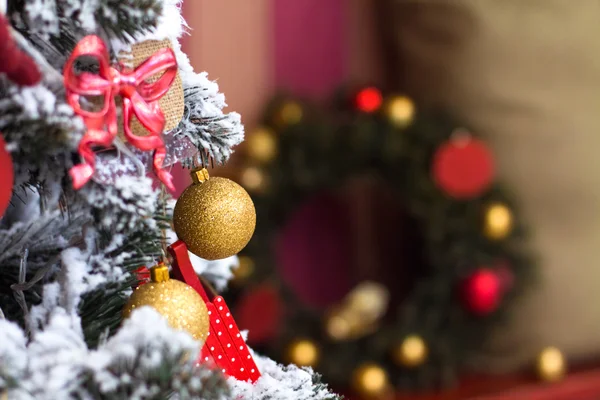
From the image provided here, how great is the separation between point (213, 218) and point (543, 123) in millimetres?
1114

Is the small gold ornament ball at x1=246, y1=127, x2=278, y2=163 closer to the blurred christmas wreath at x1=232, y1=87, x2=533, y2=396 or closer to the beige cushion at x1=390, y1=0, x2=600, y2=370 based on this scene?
the blurred christmas wreath at x1=232, y1=87, x2=533, y2=396

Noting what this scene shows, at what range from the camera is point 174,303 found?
38cm

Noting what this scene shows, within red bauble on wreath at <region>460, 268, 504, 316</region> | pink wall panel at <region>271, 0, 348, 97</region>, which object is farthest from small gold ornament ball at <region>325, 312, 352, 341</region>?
pink wall panel at <region>271, 0, 348, 97</region>

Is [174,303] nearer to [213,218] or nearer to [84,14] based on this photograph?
[213,218]

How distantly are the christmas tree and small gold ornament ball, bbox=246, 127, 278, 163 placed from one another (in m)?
0.79

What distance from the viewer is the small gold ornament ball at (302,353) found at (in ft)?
4.13

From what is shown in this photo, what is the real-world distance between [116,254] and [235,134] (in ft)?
0.39

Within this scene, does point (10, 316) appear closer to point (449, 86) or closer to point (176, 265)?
point (176, 265)

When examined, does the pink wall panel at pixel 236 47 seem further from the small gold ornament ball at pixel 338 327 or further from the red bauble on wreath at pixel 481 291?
the red bauble on wreath at pixel 481 291

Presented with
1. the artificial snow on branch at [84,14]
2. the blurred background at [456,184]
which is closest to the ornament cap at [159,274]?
the artificial snow on branch at [84,14]

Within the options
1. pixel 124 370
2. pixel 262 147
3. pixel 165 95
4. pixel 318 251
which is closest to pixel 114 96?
pixel 165 95

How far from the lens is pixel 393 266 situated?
5.48 feet

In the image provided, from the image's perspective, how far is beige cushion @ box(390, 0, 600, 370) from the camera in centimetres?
132

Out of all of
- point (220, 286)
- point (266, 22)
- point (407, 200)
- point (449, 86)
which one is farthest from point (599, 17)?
point (220, 286)
